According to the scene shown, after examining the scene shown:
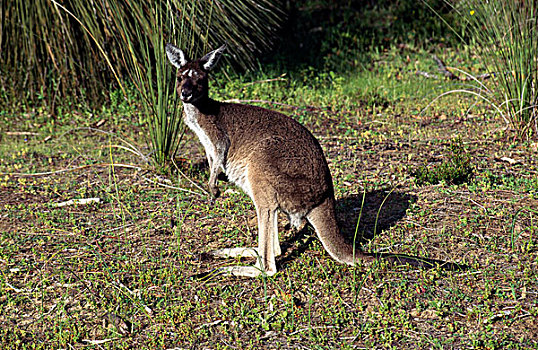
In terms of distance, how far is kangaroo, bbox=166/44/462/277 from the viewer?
12.5 ft

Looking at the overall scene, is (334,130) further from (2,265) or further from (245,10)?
(2,265)

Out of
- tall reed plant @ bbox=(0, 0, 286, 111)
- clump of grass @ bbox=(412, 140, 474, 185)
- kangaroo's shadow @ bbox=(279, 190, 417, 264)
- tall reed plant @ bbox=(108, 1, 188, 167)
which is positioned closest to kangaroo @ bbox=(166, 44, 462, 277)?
kangaroo's shadow @ bbox=(279, 190, 417, 264)

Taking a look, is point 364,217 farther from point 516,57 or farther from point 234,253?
point 516,57

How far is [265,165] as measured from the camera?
382cm

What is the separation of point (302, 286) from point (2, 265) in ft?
6.68

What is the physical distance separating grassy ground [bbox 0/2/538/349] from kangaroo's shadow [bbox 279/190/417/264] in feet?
0.05

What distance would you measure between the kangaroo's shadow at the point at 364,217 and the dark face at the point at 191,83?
1.20m

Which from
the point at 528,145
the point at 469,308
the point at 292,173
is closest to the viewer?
the point at 469,308

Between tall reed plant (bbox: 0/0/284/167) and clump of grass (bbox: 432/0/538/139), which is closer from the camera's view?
clump of grass (bbox: 432/0/538/139)

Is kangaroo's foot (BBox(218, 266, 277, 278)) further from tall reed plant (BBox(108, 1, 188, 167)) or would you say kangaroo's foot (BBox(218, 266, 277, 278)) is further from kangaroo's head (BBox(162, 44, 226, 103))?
tall reed plant (BBox(108, 1, 188, 167))

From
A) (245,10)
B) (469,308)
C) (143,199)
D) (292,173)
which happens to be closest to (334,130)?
(245,10)

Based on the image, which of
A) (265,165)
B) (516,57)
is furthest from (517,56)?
(265,165)

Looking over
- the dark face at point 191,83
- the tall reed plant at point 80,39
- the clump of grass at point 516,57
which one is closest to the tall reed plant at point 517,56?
the clump of grass at point 516,57

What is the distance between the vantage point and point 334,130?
6648 millimetres
